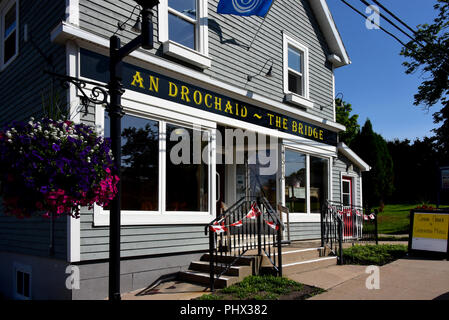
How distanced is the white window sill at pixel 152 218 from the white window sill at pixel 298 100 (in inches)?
168

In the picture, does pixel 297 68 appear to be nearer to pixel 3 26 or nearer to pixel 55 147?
pixel 3 26

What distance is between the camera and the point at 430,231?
9.70 metres

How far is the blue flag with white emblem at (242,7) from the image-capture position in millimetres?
8664

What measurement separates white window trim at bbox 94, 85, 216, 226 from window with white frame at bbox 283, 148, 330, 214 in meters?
2.96

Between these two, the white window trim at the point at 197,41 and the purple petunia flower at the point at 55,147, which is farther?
the white window trim at the point at 197,41

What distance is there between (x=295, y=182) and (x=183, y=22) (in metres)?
5.23

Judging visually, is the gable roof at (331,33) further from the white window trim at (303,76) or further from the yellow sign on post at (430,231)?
the yellow sign on post at (430,231)

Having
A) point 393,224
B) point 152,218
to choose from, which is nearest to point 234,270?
point 152,218

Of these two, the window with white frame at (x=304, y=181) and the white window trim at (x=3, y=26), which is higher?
the white window trim at (x=3, y=26)

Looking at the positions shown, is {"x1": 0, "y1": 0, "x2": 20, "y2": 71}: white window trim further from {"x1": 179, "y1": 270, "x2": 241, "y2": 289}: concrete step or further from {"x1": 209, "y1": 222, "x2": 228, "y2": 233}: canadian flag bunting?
{"x1": 179, "y1": 270, "x2": 241, "y2": 289}: concrete step

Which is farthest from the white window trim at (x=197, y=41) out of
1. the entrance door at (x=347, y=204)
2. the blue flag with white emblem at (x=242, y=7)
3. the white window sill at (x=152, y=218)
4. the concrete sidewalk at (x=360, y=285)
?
the entrance door at (x=347, y=204)

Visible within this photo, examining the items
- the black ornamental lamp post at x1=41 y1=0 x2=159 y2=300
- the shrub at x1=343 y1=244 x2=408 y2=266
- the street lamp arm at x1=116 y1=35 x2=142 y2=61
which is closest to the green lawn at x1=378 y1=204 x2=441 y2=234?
the shrub at x1=343 y1=244 x2=408 y2=266

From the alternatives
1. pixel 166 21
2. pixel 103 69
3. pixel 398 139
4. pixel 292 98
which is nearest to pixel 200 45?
pixel 166 21
